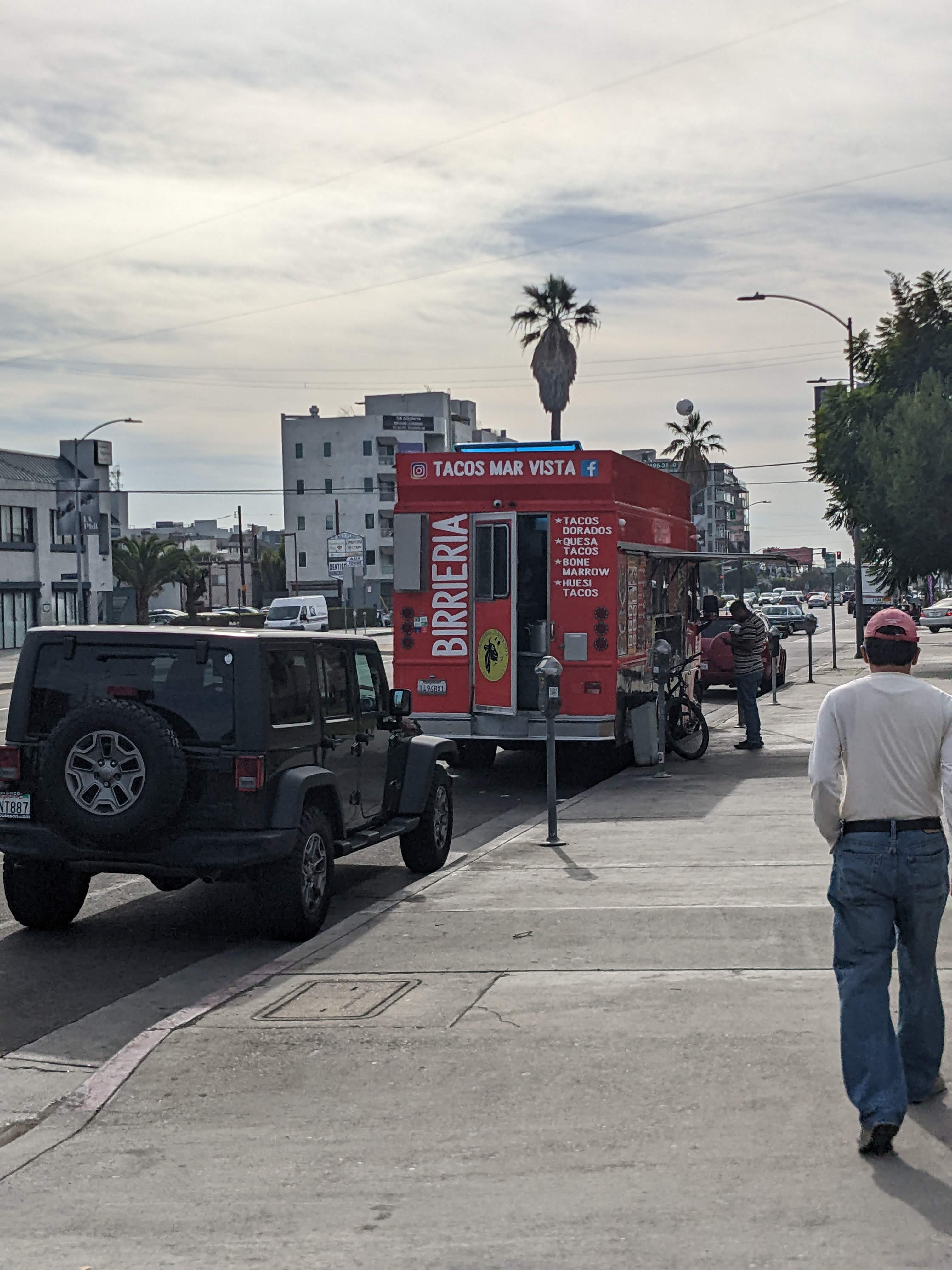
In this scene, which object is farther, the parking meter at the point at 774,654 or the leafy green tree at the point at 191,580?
the leafy green tree at the point at 191,580

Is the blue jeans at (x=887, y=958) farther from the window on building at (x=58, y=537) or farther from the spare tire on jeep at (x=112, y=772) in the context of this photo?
the window on building at (x=58, y=537)

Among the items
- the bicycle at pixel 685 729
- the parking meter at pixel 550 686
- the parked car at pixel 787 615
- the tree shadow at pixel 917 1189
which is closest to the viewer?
the tree shadow at pixel 917 1189

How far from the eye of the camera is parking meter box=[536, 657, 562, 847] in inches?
454

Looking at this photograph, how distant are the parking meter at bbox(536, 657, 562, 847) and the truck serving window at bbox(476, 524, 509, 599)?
3.12 metres

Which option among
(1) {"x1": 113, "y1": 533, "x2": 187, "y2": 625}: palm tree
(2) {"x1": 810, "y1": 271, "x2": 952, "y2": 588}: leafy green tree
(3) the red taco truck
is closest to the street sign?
(1) {"x1": 113, "y1": 533, "x2": 187, "y2": 625}: palm tree

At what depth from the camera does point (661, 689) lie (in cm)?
1631

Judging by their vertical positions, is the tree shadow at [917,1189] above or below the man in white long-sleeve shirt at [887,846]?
below

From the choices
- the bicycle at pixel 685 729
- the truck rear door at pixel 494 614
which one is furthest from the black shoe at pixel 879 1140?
the bicycle at pixel 685 729

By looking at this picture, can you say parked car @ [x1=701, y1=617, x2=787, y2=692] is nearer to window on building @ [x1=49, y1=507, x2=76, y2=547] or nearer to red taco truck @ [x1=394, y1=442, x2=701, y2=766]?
red taco truck @ [x1=394, y1=442, x2=701, y2=766]

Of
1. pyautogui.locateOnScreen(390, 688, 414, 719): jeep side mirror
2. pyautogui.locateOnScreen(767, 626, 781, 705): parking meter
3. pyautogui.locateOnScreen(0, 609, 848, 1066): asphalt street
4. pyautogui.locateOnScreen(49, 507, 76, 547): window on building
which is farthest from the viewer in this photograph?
pyautogui.locateOnScreen(49, 507, 76, 547): window on building

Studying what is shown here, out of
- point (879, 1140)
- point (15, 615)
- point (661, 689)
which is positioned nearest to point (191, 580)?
point (15, 615)

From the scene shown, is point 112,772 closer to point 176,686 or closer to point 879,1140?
point 176,686

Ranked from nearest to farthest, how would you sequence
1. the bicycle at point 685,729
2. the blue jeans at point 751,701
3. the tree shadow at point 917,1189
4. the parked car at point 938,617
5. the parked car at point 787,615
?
the tree shadow at point 917,1189
the bicycle at point 685,729
the blue jeans at point 751,701
the parked car at point 787,615
the parked car at point 938,617

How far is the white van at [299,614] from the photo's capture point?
58.0 metres
